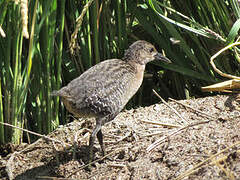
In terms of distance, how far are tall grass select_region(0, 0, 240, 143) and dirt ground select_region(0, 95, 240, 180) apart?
33 cm

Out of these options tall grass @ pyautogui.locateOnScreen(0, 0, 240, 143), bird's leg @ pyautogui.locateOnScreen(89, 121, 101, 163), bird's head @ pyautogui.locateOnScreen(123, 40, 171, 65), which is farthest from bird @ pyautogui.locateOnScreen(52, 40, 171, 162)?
tall grass @ pyautogui.locateOnScreen(0, 0, 240, 143)

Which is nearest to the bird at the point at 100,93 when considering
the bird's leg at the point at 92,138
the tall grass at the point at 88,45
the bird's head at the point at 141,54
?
the bird's leg at the point at 92,138

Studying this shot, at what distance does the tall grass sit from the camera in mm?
4918

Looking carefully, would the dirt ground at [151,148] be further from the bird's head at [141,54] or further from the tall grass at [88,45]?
the bird's head at [141,54]

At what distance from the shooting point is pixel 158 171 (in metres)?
4.04

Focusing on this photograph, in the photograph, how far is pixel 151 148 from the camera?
439 cm

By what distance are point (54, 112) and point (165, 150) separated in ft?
5.32

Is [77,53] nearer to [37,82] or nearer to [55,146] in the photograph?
[37,82]

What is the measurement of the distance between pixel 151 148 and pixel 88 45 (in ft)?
5.12

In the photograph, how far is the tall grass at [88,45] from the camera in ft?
16.1

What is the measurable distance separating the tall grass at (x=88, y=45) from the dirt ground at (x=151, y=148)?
0.33 meters

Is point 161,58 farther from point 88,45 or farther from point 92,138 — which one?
point 92,138

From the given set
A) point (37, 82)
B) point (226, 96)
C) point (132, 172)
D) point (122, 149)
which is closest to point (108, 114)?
point (122, 149)

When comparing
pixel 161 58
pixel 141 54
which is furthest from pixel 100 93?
pixel 161 58
